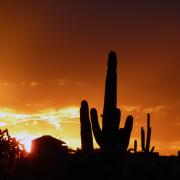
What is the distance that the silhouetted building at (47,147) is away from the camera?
1607 inches

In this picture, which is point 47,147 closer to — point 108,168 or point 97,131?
point 97,131

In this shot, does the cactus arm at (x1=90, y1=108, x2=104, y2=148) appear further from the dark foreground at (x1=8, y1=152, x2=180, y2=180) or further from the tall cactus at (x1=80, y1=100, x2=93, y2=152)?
the dark foreground at (x1=8, y1=152, x2=180, y2=180)

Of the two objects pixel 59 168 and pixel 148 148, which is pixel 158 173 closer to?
pixel 59 168

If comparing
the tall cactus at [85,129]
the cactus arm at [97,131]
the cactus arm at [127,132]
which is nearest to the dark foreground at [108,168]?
the cactus arm at [127,132]

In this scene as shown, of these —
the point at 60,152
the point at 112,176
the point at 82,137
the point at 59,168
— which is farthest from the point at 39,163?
the point at 112,176

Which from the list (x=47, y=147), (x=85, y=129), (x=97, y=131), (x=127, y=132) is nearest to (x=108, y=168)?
(x=127, y=132)

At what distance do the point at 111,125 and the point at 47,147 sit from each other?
2349 cm

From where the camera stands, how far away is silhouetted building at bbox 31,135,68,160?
134 ft

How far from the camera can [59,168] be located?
18531 millimetres

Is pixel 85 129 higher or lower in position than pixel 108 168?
higher

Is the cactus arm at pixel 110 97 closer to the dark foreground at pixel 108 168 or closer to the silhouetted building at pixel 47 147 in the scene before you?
the dark foreground at pixel 108 168

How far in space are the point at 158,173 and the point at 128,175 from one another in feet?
6.04

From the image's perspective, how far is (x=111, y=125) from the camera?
64.7ft

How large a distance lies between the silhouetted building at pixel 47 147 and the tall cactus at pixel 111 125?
20.1 m
